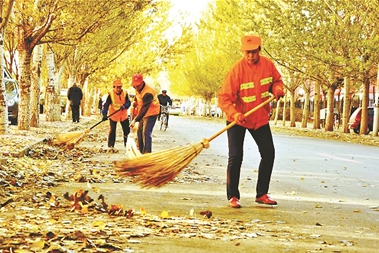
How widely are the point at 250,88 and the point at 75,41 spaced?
15.1m

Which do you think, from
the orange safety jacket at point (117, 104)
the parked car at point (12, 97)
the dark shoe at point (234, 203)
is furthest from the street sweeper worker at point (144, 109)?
the parked car at point (12, 97)

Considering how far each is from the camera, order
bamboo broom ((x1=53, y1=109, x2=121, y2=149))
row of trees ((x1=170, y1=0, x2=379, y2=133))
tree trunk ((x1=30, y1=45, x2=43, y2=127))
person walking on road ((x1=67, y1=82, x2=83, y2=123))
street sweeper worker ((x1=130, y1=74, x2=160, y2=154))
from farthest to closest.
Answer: person walking on road ((x1=67, y1=82, x2=83, y2=123))
row of trees ((x1=170, y1=0, x2=379, y2=133))
tree trunk ((x1=30, y1=45, x2=43, y2=127))
bamboo broom ((x1=53, y1=109, x2=121, y2=149))
street sweeper worker ((x1=130, y1=74, x2=160, y2=154))

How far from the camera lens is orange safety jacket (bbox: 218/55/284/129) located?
312 inches

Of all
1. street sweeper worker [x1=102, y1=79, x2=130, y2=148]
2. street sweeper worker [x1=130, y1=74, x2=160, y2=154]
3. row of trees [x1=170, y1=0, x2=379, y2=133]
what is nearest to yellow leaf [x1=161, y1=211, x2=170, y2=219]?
street sweeper worker [x1=130, y1=74, x2=160, y2=154]

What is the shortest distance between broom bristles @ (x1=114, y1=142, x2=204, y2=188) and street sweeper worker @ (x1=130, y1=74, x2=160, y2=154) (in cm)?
523

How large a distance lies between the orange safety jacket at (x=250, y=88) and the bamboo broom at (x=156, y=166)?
21 cm

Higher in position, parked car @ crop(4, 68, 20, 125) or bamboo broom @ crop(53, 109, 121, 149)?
parked car @ crop(4, 68, 20, 125)

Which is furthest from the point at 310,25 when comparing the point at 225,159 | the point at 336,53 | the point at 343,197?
the point at 343,197

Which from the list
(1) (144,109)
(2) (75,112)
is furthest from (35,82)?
(1) (144,109)

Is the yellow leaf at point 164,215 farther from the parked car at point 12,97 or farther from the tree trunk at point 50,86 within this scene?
the tree trunk at point 50,86

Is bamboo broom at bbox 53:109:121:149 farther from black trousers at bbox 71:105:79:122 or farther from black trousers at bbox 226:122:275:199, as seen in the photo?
black trousers at bbox 71:105:79:122

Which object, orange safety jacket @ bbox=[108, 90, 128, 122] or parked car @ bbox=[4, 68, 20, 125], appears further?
parked car @ bbox=[4, 68, 20, 125]

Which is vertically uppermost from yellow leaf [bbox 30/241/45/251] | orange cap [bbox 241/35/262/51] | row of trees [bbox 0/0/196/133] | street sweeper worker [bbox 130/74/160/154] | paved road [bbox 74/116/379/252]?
row of trees [bbox 0/0/196/133]

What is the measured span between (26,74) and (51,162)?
8.51 metres
